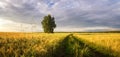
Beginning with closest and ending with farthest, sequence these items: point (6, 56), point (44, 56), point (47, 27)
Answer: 1. point (6, 56)
2. point (44, 56)
3. point (47, 27)

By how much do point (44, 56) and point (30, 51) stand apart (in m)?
0.87

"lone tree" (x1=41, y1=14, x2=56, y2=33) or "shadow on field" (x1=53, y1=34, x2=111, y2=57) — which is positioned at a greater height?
"lone tree" (x1=41, y1=14, x2=56, y2=33)

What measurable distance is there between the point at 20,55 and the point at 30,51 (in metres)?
0.99

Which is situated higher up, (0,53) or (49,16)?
(49,16)

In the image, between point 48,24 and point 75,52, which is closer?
point 75,52

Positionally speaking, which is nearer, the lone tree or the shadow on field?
the shadow on field

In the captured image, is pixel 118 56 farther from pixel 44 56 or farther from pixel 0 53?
pixel 0 53

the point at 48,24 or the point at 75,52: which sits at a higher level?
the point at 48,24

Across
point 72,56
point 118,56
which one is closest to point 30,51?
point 72,56

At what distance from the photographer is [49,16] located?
10688 centimetres

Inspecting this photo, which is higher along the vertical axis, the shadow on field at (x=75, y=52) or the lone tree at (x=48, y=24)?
the lone tree at (x=48, y=24)

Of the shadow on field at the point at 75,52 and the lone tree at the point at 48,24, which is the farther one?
the lone tree at the point at 48,24

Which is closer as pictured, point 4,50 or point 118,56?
point 4,50

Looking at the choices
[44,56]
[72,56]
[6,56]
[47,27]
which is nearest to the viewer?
[6,56]
